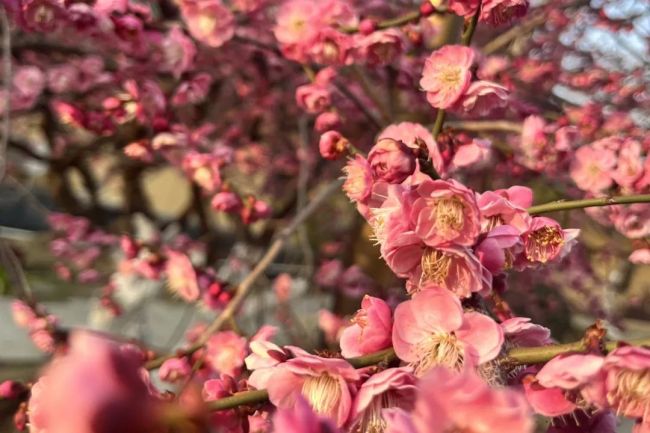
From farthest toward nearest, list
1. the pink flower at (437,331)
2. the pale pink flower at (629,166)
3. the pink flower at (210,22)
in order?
the pink flower at (210,22), the pale pink flower at (629,166), the pink flower at (437,331)

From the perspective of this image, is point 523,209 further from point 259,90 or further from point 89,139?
point 89,139

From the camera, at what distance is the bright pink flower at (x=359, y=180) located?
1.01 metres

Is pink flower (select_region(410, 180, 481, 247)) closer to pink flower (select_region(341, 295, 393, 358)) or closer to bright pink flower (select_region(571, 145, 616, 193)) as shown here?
pink flower (select_region(341, 295, 393, 358))

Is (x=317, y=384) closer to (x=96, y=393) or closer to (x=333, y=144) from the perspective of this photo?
(x=96, y=393)

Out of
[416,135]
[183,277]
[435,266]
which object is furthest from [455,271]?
[183,277]

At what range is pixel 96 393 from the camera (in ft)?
1.15

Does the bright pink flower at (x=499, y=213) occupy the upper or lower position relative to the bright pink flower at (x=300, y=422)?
lower

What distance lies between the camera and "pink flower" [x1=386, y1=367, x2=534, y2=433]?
45 cm

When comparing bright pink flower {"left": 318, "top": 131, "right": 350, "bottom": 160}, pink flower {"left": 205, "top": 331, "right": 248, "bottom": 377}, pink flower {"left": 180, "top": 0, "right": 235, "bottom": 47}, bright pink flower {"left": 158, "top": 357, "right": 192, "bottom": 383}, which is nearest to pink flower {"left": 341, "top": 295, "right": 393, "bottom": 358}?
bright pink flower {"left": 318, "top": 131, "right": 350, "bottom": 160}

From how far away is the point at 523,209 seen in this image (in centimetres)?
92

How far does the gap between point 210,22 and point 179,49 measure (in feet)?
0.77

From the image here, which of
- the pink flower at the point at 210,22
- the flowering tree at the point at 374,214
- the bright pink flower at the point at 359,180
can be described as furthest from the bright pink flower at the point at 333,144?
the pink flower at the point at 210,22

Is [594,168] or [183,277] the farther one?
[183,277]

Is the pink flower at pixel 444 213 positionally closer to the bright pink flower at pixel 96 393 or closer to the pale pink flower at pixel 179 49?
the bright pink flower at pixel 96 393
